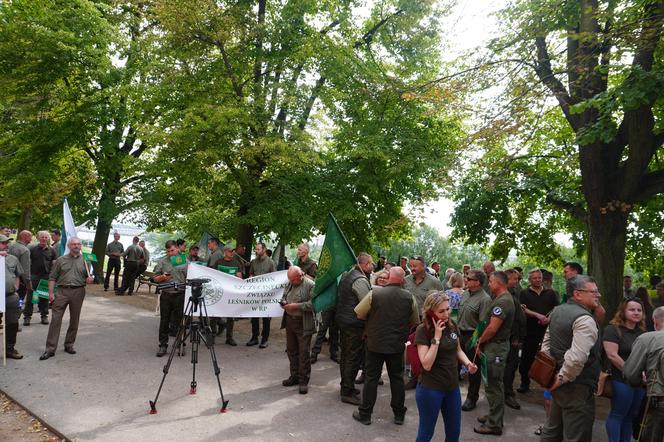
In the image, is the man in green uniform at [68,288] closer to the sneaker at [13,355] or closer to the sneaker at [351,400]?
the sneaker at [13,355]

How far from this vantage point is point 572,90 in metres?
9.40

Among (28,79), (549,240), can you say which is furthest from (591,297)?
(28,79)

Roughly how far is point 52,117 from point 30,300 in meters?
Result: 10.0

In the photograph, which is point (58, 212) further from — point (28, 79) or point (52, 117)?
point (28, 79)

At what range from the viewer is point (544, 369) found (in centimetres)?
489

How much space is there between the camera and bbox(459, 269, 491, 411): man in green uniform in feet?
22.4

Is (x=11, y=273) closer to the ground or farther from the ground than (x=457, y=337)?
farther from the ground

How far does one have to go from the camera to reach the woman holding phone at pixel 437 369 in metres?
4.51

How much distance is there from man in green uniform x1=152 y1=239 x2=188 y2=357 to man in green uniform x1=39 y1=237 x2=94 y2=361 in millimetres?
1320

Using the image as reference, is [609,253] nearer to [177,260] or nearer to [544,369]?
[544,369]

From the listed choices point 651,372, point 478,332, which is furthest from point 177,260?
point 651,372

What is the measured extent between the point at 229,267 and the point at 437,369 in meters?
6.99

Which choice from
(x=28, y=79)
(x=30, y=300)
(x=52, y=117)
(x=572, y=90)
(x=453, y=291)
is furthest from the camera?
(x=52, y=117)

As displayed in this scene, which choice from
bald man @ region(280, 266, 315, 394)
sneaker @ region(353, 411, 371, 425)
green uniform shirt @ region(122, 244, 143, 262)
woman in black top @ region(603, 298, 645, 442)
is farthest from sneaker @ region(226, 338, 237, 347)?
green uniform shirt @ region(122, 244, 143, 262)
